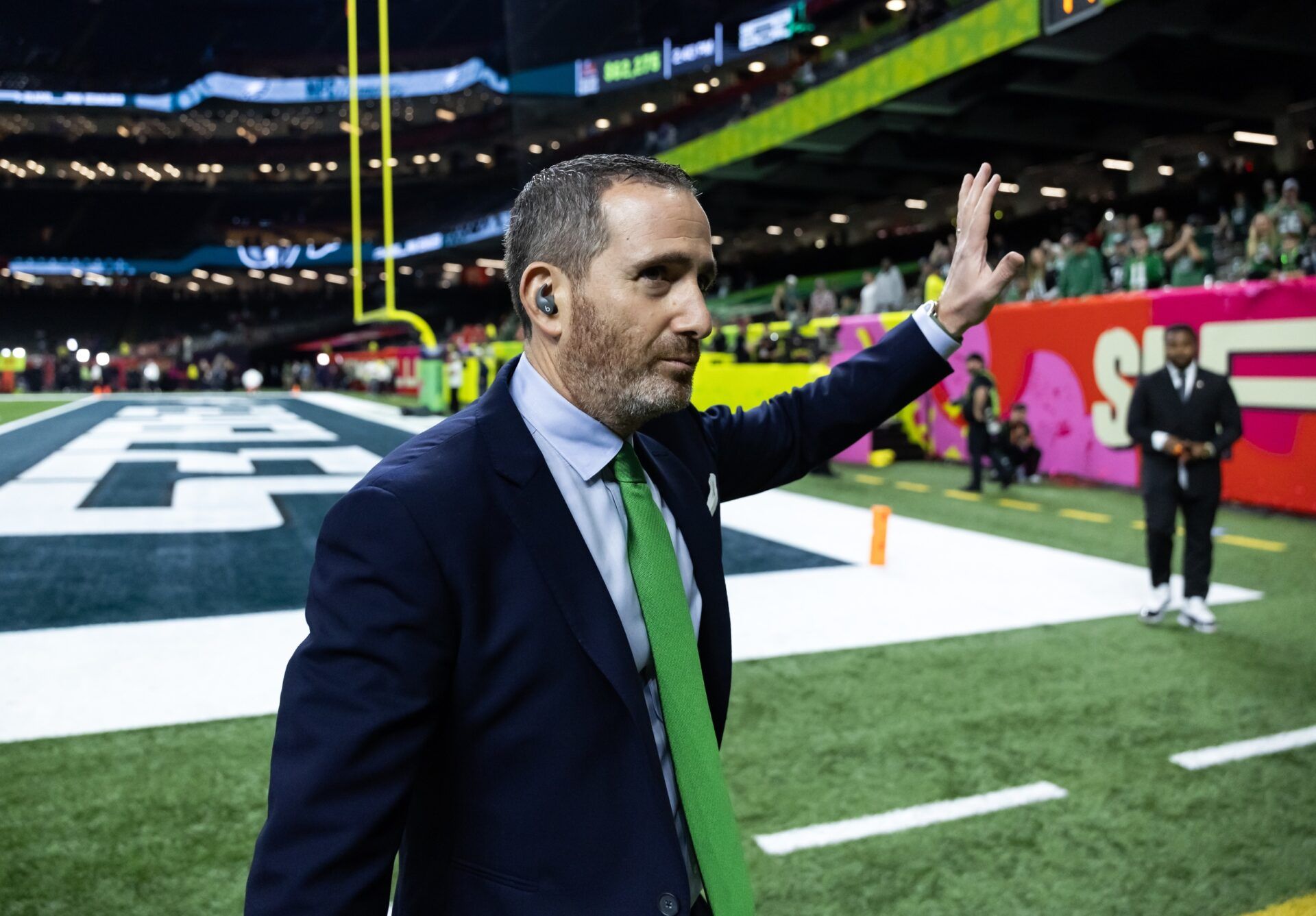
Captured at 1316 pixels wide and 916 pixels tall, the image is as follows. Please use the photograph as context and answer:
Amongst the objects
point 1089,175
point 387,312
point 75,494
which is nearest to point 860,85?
point 1089,175

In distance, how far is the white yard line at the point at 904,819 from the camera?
130 inches

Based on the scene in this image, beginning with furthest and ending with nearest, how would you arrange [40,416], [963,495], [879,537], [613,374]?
[40,416] < [963,495] < [879,537] < [613,374]

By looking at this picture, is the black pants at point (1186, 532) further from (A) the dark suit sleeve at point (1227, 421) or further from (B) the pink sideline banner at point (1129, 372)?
(B) the pink sideline banner at point (1129, 372)

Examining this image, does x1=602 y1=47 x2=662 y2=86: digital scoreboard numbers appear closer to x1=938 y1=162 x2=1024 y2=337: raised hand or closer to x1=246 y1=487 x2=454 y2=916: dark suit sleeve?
x1=938 y1=162 x2=1024 y2=337: raised hand

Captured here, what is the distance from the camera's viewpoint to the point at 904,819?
3490 millimetres

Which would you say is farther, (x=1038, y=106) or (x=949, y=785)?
(x=1038, y=106)

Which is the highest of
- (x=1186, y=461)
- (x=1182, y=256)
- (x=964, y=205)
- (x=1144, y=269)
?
(x=1182, y=256)

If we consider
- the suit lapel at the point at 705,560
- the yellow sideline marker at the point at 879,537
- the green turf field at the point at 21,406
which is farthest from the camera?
the green turf field at the point at 21,406

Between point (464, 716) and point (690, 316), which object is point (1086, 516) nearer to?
point (690, 316)

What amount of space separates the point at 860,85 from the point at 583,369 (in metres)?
24.9

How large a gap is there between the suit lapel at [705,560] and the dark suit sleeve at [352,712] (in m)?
0.48

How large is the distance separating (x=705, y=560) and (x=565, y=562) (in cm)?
34

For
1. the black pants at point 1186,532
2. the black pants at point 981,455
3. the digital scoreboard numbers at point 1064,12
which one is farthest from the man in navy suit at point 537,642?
the black pants at point 981,455


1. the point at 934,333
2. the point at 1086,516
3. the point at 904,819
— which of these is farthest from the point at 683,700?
the point at 1086,516
